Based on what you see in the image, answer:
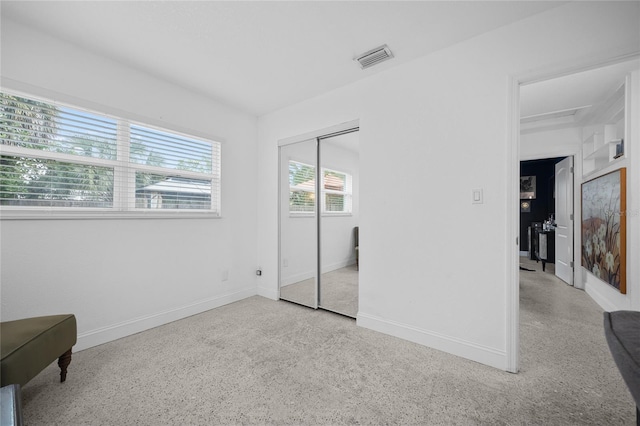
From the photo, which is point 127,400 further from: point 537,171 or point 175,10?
point 537,171

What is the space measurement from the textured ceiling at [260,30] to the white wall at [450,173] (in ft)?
0.65

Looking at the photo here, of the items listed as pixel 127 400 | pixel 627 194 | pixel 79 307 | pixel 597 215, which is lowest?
pixel 127 400

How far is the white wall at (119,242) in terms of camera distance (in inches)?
75.2

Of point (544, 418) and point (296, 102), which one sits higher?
point (296, 102)

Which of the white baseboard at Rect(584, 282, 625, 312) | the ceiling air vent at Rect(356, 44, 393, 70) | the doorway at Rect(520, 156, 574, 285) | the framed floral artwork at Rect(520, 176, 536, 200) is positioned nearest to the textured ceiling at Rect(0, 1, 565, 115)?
the ceiling air vent at Rect(356, 44, 393, 70)

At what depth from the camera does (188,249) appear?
284cm

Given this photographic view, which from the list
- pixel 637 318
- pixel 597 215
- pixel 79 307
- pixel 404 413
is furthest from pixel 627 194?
pixel 79 307

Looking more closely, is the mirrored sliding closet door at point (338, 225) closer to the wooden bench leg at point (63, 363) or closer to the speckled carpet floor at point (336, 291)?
the speckled carpet floor at point (336, 291)

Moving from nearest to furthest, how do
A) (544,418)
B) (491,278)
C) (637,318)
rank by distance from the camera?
(637,318) < (544,418) < (491,278)

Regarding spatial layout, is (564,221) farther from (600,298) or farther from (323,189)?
(323,189)

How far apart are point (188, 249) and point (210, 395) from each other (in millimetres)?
1650

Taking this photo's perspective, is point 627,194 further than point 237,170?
No

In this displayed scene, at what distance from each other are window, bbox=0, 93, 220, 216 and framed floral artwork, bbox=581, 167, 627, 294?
14.7 ft

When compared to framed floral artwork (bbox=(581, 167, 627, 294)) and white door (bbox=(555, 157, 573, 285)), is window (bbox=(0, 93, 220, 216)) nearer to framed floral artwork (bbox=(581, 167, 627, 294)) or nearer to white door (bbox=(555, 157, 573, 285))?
framed floral artwork (bbox=(581, 167, 627, 294))
